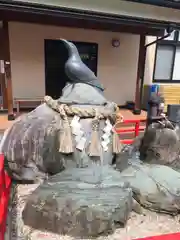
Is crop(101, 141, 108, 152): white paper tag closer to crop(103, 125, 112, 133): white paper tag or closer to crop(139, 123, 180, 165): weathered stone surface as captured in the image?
crop(103, 125, 112, 133): white paper tag

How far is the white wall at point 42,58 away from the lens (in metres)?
4.92

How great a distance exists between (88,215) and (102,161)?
0.48 metres

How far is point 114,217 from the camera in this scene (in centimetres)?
142

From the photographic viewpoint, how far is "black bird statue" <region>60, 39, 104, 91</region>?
185cm

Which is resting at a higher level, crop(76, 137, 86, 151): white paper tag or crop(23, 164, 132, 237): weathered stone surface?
crop(76, 137, 86, 151): white paper tag

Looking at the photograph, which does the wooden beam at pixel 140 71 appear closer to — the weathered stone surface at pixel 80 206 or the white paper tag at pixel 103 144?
the white paper tag at pixel 103 144

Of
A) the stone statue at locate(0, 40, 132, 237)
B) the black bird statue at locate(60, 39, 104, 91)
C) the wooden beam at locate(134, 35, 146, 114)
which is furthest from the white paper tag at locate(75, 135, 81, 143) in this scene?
the wooden beam at locate(134, 35, 146, 114)

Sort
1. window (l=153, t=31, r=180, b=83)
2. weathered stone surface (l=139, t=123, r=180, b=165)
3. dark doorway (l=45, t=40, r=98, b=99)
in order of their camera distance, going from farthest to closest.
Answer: window (l=153, t=31, r=180, b=83), dark doorway (l=45, t=40, r=98, b=99), weathered stone surface (l=139, t=123, r=180, b=165)

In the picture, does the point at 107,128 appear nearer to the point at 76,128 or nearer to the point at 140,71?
the point at 76,128

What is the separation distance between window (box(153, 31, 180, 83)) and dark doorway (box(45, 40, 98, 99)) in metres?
2.09

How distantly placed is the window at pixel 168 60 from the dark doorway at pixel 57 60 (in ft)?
6.86

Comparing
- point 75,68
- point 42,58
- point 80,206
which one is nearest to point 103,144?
point 80,206

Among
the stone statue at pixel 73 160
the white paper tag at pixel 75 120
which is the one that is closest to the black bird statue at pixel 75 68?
the stone statue at pixel 73 160

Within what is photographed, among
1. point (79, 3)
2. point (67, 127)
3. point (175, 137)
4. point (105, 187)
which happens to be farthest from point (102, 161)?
point (79, 3)
